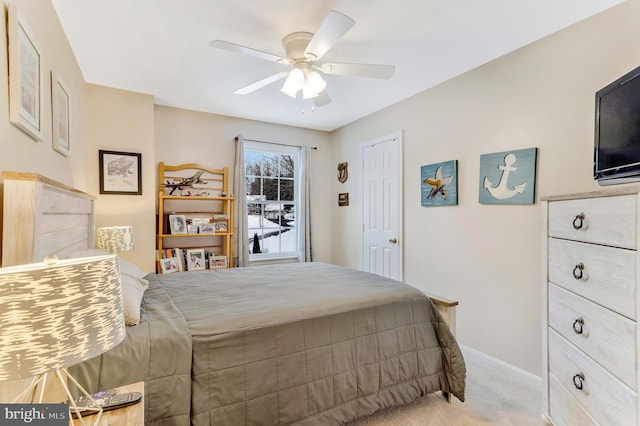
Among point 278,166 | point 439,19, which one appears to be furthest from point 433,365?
point 278,166

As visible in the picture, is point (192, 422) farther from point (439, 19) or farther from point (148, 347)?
point (439, 19)

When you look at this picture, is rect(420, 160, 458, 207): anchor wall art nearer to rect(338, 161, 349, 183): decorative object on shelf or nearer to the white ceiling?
the white ceiling

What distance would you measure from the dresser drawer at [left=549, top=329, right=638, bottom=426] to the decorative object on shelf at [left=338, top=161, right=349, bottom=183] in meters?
3.24

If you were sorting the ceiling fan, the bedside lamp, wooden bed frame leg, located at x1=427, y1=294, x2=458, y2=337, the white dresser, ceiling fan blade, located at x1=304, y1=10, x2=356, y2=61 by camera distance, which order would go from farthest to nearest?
1. wooden bed frame leg, located at x1=427, y1=294, x2=458, y2=337
2. the ceiling fan
3. ceiling fan blade, located at x1=304, y1=10, x2=356, y2=61
4. the white dresser
5. the bedside lamp

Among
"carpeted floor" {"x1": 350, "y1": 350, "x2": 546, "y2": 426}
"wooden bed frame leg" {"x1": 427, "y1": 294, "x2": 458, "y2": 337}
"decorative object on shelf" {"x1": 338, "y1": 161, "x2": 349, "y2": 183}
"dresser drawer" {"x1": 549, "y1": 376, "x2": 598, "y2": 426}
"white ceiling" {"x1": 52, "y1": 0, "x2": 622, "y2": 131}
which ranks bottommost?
"carpeted floor" {"x1": 350, "y1": 350, "x2": 546, "y2": 426}

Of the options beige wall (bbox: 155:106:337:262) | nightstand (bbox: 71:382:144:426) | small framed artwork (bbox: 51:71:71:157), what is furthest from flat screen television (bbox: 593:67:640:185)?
beige wall (bbox: 155:106:337:262)

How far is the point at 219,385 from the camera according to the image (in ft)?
4.72

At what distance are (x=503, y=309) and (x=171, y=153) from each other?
3867mm

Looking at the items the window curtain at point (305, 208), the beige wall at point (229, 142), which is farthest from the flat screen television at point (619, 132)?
the beige wall at point (229, 142)

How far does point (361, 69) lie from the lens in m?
2.18

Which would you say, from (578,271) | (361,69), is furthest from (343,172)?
(578,271)

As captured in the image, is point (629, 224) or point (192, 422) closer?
point (629, 224)

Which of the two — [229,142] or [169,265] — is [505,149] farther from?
[169,265]

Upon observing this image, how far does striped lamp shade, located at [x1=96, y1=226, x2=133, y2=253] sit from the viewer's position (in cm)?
276
